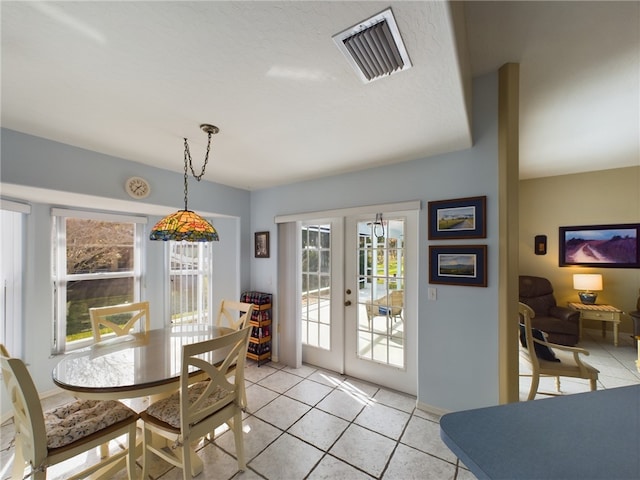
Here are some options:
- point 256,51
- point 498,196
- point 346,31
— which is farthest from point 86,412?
point 498,196

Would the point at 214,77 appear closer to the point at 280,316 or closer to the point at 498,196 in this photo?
the point at 498,196

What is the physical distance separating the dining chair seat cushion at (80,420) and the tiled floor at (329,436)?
463 mm

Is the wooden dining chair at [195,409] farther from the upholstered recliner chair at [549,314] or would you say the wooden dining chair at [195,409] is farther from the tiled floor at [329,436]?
the upholstered recliner chair at [549,314]

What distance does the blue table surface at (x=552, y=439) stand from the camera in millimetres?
613

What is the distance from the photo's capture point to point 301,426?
2.21 m

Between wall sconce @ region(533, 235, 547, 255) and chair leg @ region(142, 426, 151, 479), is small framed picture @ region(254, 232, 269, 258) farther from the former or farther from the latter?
wall sconce @ region(533, 235, 547, 255)

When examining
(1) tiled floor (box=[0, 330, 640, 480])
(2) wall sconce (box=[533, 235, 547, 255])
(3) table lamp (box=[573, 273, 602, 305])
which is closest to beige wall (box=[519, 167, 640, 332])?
(2) wall sconce (box=[533, 235, 547, 255])

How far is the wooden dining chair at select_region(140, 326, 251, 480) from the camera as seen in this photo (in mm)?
1501

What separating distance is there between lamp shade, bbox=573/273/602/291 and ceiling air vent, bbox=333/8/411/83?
193 inches

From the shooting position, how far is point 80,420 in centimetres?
158

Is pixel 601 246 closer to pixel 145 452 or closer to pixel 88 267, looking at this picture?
pixel 145 452

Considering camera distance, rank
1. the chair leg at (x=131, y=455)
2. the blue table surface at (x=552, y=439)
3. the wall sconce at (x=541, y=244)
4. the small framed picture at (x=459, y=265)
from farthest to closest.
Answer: the wall sconce at (x=541, y=244)
the small framed picture at (x=459, y=265)
the chair leg at (x=131, y=455)
the blue table surface at (x=552, y=439)

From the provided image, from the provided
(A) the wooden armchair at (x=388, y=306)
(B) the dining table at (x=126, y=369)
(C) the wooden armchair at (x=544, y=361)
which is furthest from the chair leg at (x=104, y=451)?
(C) the wooden armchair at (x=544, y=361)

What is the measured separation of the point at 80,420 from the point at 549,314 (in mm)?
5715
